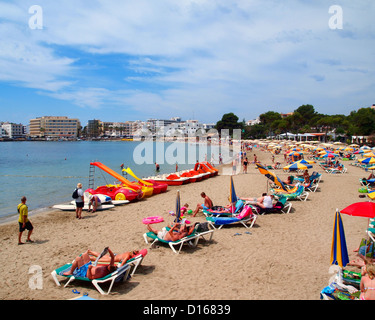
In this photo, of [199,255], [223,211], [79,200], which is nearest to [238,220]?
[223,211]

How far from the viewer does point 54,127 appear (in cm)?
16362

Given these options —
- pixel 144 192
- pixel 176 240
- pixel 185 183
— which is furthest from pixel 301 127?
pixel 176 240

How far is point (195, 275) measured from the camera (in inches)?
→ 224

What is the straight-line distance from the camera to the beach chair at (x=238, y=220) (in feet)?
28.4

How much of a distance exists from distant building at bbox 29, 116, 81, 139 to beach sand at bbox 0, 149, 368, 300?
551 ft

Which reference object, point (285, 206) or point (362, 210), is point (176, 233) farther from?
point (285, 206)

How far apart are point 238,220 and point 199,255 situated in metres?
2.38

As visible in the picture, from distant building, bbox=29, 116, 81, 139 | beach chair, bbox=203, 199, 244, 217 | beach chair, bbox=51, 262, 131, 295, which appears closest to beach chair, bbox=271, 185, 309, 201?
beach chair, bbox=203, 199, 244, 217

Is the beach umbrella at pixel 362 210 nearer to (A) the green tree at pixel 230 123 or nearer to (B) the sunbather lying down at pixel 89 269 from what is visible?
(B) the sunbather lying down at pixel 89 269

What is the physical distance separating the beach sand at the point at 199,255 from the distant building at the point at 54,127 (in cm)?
16809

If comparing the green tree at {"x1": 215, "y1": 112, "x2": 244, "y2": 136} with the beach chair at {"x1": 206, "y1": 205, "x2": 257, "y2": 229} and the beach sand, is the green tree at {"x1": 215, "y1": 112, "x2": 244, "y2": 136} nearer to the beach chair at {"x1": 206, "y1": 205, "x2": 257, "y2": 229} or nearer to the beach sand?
the beach sand
